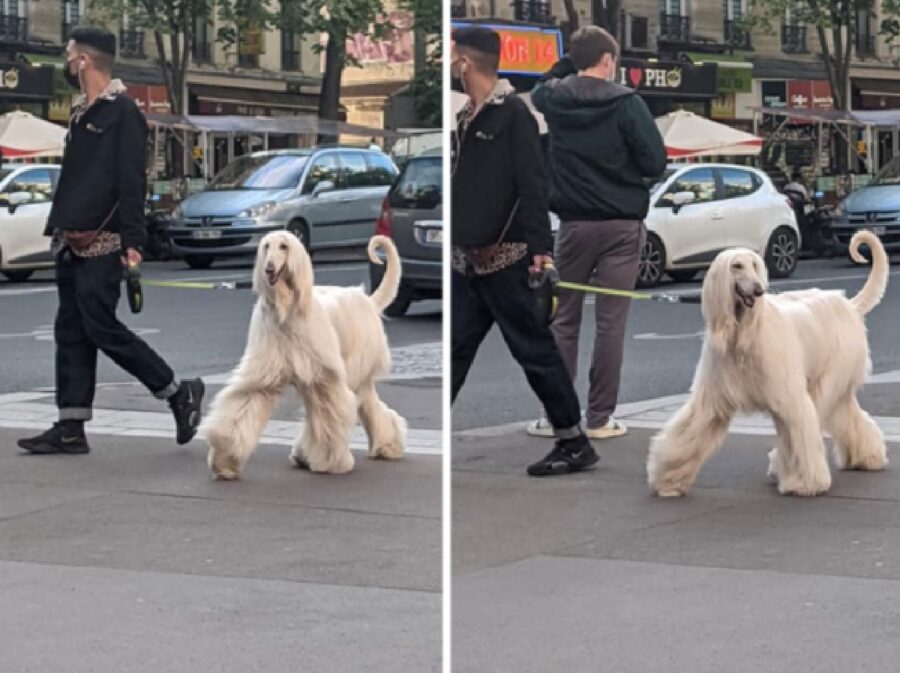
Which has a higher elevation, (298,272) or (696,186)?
(696,186)

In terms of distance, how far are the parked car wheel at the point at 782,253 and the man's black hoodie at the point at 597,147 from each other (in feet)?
0.78

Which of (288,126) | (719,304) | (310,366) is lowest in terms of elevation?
(310,366)

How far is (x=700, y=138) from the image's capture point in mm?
3270

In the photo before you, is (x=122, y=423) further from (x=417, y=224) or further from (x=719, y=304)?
(x=719, y=304)

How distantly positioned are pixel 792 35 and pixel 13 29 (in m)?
1.62

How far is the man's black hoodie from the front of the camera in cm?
335

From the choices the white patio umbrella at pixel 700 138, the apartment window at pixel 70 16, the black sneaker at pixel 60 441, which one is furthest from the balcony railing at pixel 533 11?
the black sneaker at pixel 60 441

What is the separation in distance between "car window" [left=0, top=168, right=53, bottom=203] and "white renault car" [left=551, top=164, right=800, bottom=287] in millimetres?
1269

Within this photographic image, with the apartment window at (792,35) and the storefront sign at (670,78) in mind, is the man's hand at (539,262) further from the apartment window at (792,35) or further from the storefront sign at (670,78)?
the apartment window at (792,35)

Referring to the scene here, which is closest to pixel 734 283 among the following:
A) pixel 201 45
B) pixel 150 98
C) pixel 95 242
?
pixel 201 45

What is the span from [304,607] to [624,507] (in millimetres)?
704

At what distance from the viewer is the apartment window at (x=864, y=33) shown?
10.5 feet

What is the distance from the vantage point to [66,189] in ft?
14.8

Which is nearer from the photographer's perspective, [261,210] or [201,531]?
[261,210]
